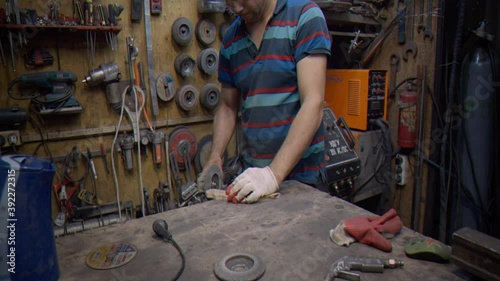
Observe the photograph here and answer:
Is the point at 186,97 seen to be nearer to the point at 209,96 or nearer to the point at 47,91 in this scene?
the point at 209,96

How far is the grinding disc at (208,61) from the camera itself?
2.45 meters

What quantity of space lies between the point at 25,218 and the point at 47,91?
1.65 meters

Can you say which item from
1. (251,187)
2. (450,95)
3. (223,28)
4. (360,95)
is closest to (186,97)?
(223,28)

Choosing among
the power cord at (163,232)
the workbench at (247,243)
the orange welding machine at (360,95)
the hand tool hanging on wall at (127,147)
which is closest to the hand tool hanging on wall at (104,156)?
the hand tool hanging on wall at (127,147)

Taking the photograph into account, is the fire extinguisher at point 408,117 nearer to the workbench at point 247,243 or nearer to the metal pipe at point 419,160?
the metal pipe at point 419,160

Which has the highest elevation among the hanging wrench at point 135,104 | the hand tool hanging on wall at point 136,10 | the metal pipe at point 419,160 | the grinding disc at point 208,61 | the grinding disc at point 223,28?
the hand tool hanging on wall at point 136,10

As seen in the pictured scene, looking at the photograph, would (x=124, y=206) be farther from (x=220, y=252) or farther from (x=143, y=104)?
(x=220, y=252)

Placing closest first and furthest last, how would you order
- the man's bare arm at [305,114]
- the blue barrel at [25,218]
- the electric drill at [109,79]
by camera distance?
the blue barrel at [25,218] < the man's bare arm at [305,114] < the electric drill at [109,79]

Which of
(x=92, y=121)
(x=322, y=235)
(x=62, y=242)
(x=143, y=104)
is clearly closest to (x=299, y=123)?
(x=322, y=235)

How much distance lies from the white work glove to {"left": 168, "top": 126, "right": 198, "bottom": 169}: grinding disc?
4.80ft

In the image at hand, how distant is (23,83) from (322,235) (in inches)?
72.3

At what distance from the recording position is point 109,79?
212 cm

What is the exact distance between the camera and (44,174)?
0.59m

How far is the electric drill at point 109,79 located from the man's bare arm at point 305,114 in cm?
131
